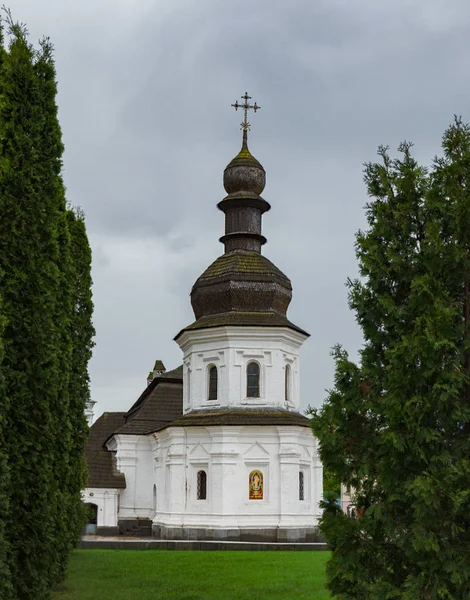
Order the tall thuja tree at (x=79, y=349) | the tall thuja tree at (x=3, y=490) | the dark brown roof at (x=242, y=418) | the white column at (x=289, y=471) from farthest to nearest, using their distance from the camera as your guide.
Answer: the dark brown roof at (x=242, y=418) < the white column at (x=289, y=471) < the tall thuja tree at (x=79, y=349) < the tall thuja tree at (x=3, y=490)

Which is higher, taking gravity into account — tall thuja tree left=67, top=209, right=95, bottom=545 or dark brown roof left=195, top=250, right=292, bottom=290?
dark brown roof left=195, top=250, right=292, bottom=290

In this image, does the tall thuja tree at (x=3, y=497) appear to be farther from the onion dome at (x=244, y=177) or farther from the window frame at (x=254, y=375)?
the onion dome at (x=244, y=177)

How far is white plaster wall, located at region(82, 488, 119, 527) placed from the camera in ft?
120

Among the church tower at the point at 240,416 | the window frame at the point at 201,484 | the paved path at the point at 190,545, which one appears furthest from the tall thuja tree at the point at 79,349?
the window frame at the point at 201,484

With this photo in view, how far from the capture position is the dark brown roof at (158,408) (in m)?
38.2

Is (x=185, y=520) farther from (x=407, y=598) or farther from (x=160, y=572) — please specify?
(x=407, y=598)

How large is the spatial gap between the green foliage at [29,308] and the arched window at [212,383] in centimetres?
2178

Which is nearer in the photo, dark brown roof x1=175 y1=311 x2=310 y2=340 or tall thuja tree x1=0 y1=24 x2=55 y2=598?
tall thuja tree x1=0 y1=24 x2=55 y2=598

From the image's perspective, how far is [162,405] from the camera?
39656 mm

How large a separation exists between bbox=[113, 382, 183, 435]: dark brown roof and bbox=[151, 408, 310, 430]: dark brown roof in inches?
230

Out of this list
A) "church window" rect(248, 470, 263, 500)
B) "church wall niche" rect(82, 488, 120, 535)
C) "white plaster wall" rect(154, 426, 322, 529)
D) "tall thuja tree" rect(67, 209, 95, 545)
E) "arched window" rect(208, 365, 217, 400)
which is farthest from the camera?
"church wall niche" rect(82, 488, 120, 535)

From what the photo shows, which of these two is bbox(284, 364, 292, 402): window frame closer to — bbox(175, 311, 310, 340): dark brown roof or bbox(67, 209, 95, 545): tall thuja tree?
bbox(175, 311, 310, 340): dark brown roof

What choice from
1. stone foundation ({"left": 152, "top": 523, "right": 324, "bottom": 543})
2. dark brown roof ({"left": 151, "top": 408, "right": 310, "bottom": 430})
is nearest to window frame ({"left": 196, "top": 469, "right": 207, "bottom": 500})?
stone foundation ({"left": 152, "top": 523, "right": 324, "bottom": 543})

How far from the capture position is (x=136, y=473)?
37562mm
